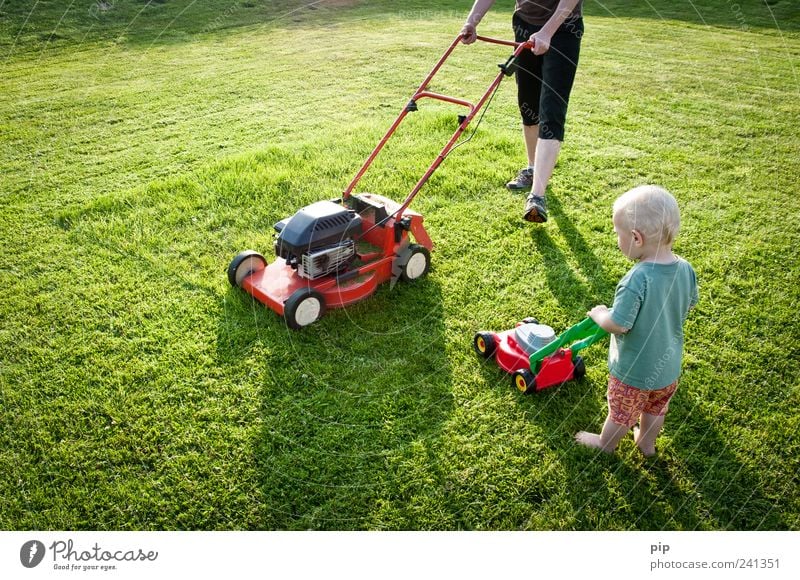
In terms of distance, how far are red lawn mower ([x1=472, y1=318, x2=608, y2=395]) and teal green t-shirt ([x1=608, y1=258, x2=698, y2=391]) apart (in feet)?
1.38

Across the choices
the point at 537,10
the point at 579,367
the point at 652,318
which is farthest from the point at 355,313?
the point at 537,10

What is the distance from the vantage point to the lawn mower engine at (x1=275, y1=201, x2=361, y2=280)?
3.57 m

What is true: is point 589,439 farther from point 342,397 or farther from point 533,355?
point 342,397

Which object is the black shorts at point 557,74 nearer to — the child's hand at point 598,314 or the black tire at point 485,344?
the black tire at point 485,344

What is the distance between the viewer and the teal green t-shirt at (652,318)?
2471mm

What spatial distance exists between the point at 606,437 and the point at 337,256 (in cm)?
179

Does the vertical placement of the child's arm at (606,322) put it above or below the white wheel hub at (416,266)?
above

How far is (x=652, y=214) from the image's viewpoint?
241 cm

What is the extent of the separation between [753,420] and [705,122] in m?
4.45

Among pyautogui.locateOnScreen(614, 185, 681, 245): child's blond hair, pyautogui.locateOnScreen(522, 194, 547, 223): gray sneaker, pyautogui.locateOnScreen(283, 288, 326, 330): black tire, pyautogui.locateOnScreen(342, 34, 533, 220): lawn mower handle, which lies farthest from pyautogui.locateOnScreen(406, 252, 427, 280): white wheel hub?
pyautogui.locateOnScreen(614, 185, 681, 245): child's blond hair

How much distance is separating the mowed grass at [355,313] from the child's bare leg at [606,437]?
49 mm

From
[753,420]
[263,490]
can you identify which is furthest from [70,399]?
[753,420]

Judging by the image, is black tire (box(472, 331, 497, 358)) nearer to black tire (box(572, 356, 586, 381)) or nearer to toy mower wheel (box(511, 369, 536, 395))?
toy mower wheel (box(511, 369, 536, 395))

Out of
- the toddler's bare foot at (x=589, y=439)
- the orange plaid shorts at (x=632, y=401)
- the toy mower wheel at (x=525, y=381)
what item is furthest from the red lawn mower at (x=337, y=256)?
the orange plaid shorts at (x=632, y=401)
